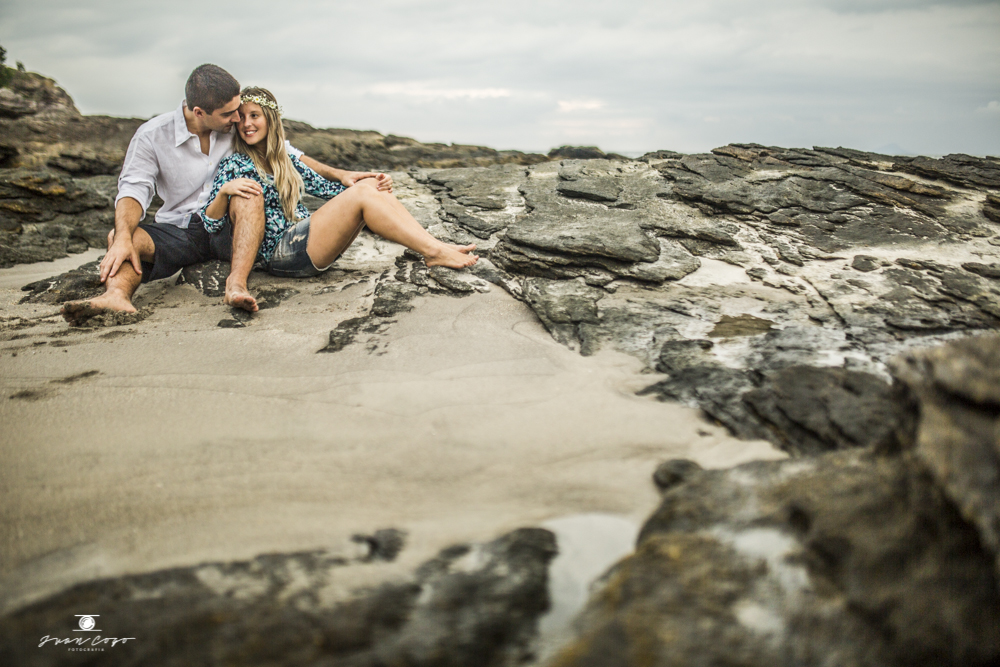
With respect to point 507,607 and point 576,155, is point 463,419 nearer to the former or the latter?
point 507,607

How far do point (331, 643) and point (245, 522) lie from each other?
1.67ft

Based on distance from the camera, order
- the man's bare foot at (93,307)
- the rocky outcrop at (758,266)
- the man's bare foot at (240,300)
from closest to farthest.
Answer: the rocky outcrop at (758,266)
the man's bare foot at (93,307)
the man's bare foot at (240,300)

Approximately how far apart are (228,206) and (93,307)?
2.78 ft

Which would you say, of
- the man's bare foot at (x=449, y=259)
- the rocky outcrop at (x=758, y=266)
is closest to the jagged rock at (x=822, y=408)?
the rocky outcrop at (x=758, y=266)

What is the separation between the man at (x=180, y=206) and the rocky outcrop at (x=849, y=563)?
2379 mm

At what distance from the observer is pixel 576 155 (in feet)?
21.7

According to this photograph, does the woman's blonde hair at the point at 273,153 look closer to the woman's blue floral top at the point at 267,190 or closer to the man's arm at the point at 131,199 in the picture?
the woman's blue floral top at the point at 267,190

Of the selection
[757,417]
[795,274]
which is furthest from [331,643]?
[795,274]

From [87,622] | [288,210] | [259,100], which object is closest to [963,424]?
[87,622]

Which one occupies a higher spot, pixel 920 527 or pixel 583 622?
pixel 920 527

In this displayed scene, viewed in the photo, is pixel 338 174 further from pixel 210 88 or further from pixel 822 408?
pixel 822 408

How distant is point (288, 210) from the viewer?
3.12 metres

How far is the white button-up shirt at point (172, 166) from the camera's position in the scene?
9.37 ft

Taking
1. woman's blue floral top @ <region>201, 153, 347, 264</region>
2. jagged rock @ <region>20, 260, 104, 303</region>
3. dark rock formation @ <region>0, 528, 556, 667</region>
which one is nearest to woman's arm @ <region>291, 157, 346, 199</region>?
woman's blue floral top @ <region>201, 153, 347, 264</region>
